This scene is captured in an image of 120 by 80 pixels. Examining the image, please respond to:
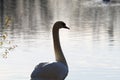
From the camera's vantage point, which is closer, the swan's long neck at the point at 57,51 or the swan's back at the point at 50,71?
the swan's back at the point at 50,71

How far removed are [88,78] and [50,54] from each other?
7327mm

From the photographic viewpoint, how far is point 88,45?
27.2 meters

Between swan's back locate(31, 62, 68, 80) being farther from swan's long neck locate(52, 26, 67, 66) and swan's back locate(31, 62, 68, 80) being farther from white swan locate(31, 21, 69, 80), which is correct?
swan's long neck locate(52, 26, 67, 66)

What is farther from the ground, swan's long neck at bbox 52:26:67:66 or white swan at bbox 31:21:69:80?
swan's long neck at bbox 52:26:67:66

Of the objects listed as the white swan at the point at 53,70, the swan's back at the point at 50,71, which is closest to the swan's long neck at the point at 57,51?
the white swan at the point at 53,70

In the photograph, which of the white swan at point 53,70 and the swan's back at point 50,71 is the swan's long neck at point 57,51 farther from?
the swan's back at point 50,71

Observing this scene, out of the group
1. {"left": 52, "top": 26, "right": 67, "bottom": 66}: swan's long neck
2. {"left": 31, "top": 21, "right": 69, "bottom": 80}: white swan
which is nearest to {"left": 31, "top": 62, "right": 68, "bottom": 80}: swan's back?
{"left": 31, "top": 21, "right": 69, "bottom": 80}: white swan

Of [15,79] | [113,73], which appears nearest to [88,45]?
[113,73]

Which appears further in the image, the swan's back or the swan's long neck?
the swan's long neck

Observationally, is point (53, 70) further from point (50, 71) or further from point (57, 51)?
point (57, 51)

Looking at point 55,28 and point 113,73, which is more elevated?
point 55,28

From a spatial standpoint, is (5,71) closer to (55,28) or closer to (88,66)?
(88,66)

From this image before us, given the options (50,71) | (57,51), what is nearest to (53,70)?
(50,71)

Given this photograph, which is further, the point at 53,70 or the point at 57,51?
the point at 57,51
